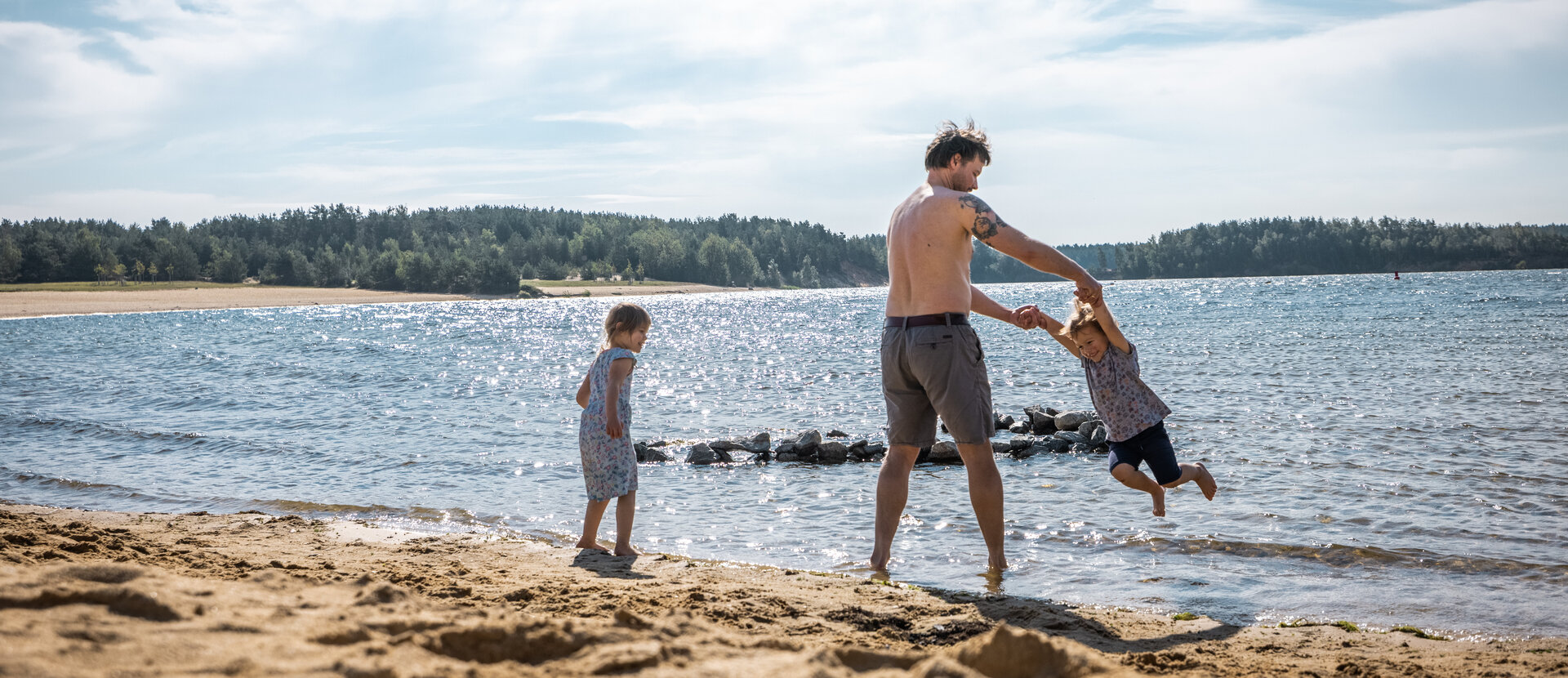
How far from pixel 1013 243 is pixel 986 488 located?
1403 millimetres

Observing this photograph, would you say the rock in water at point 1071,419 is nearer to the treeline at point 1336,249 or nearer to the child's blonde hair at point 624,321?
the child's blonde hair at point 624,321

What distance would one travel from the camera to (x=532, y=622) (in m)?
3.16

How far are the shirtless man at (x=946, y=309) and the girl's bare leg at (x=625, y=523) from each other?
5.74ft

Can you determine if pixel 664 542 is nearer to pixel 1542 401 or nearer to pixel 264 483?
pixel 264 483

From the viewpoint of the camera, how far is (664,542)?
7086 millimetres

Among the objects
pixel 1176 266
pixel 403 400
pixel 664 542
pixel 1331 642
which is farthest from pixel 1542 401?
pixel 1176 266

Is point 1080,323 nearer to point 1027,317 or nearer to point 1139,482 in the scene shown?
A: point 1027,317

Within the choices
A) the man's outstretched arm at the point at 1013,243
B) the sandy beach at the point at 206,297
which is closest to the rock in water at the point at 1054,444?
the man's outstretched arm at the point at 1013,243

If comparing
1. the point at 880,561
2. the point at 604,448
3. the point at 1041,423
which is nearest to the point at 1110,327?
the point at 880,561

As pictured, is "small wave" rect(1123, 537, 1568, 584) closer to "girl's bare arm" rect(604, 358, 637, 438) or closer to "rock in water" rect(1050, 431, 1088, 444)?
"girl's bare arm" rect(604, 358, 637, 438)

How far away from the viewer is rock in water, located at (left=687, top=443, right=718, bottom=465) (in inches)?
431

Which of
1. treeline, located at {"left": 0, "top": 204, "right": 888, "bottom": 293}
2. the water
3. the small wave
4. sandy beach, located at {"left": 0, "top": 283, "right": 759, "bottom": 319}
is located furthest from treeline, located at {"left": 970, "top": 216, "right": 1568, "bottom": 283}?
the small wave

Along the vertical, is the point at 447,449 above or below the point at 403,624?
below

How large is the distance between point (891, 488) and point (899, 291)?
1147 millimetres
